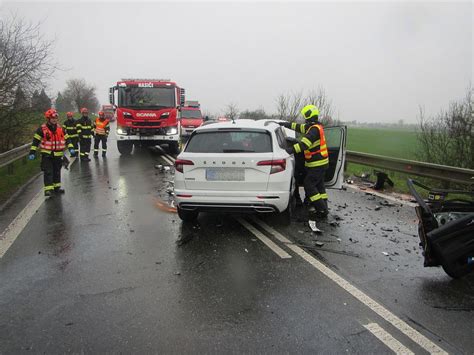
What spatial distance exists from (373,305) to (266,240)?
194 cm

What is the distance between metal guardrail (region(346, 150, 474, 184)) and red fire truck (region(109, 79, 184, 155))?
7.41m

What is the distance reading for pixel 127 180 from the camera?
32.2 feet

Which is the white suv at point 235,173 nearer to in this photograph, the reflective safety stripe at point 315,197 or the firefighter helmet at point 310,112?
the reflective safety stripe at point 315,197

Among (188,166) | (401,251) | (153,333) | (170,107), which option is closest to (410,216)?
(401,251)

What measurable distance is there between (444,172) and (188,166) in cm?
592

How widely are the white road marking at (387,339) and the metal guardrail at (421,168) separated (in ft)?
16.5

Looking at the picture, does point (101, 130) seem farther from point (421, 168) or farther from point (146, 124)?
point (421, 168)

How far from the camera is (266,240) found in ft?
16.8

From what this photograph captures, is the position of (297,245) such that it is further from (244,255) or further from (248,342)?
(248,342)

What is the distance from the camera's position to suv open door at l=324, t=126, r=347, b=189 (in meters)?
6.73

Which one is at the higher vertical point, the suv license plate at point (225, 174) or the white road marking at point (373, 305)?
the suv license plate at point (225, 174)

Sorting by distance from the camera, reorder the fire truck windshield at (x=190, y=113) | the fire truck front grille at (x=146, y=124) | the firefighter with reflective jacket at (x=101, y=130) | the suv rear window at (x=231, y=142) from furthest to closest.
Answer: the fire truck windshield at (x=190, y=113)
the fire truck front grille at (x=146, y=124)
the firefighter with reflective jacket at (x=101, y=130)
the suv rear window at (x=231, y=142)

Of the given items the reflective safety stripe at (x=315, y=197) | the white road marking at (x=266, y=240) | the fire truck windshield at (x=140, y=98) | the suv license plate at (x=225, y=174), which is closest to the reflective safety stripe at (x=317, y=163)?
the reflective safety stripe at (x=315, y=197)

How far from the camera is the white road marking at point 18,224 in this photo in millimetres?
5027
